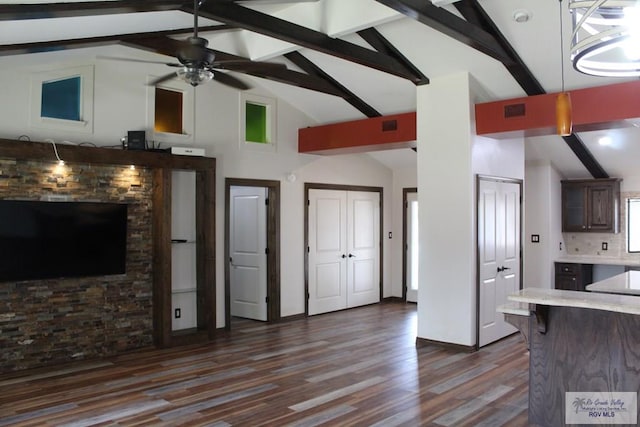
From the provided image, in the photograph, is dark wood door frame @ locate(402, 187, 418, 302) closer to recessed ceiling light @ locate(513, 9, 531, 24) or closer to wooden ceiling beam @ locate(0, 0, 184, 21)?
recessed ceiling light @ locate(513, 9, 531, 24)

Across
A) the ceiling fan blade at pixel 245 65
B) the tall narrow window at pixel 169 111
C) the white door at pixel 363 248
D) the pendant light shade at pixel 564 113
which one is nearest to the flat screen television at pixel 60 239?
the tall narrow window at pixel 169 111

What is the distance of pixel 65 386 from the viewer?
15.3ft

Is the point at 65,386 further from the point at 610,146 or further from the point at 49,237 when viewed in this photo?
the point at 610,146

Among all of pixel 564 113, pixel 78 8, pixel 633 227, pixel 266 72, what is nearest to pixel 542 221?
pixel 633 227

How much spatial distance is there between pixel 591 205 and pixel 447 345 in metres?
3.88

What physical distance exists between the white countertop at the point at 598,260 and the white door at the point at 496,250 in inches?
68.8

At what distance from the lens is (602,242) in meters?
8.16

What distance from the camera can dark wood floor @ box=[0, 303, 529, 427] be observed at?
3945 mm

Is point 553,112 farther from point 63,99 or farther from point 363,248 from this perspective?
point 63,99

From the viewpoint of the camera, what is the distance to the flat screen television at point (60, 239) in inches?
193

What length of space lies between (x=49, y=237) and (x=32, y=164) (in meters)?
0.74

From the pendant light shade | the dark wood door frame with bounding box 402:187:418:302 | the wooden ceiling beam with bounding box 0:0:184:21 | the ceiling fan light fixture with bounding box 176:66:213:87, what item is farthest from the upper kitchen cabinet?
the wooden ceiling beam with bounding box 0:0:184:21

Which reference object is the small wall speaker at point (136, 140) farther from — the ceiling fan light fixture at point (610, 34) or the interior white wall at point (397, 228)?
the interior white wall at point (397, 228)

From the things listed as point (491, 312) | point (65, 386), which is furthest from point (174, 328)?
point (491, 312)
